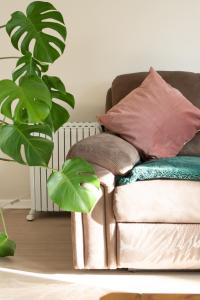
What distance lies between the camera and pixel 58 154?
2.78 meters

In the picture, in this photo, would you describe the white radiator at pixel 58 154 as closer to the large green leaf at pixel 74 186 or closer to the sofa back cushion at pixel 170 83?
the sofa back cushion at pixel 170 83

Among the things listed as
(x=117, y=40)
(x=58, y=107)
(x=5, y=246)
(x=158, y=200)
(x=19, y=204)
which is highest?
(x=117, y=40)

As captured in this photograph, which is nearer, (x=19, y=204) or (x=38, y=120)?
(x=38, y=120)

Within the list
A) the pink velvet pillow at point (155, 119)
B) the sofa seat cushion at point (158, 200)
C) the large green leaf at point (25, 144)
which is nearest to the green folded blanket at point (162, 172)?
the sofa seat cushion at point (158, 200)

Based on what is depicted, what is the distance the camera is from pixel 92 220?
6.45 feet

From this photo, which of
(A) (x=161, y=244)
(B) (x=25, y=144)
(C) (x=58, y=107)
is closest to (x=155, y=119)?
(C) (x=58, y=107)

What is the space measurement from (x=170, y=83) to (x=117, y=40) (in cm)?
54

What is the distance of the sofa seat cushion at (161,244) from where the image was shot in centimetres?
196

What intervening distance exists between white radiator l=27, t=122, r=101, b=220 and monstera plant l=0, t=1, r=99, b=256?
2.26 ft

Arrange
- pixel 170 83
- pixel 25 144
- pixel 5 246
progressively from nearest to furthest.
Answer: pixel 25 144 → pixel 5 246 → pixel 170 83

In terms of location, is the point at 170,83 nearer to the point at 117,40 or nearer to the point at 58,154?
the point at 117,40

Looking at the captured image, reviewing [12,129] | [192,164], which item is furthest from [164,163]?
[12,129]

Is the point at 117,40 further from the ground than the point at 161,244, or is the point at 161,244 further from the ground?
the point at 117,40

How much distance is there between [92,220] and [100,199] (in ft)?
0.35
